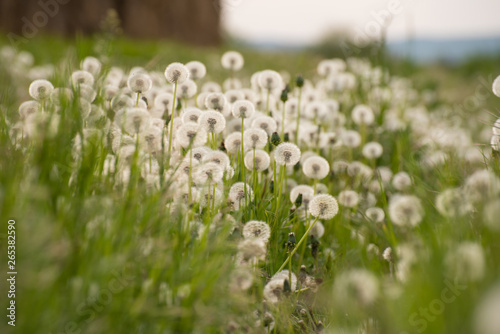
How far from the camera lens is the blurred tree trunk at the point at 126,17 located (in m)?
10.6

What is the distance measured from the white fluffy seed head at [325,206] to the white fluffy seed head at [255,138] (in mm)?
391

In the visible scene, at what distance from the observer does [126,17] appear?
12.7 m

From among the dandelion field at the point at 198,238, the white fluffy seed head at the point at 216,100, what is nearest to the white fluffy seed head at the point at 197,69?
the dandelion field at the point at 198,238

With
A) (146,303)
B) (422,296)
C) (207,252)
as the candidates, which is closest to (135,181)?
(207,252)

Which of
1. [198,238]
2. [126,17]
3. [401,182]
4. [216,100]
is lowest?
[198,238]

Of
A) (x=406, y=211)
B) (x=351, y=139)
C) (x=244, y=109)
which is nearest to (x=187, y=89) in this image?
(x=244, y=109)

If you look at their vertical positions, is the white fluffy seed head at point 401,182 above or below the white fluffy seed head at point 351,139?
below

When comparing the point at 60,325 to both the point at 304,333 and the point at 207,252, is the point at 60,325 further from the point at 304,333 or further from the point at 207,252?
the point at 304,333

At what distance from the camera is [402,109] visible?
15.9ft

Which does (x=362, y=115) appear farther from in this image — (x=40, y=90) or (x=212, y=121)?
(x=40, y=90)

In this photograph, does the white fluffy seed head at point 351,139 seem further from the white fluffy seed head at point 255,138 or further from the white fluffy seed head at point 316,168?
the white fluffy seed head at point 255,138

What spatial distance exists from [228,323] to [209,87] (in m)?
2.01

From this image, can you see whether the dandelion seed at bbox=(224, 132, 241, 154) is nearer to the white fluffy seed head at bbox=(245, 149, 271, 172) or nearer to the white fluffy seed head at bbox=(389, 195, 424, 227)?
the white fluffy seed head at bbox=(245, 149, 271, 172)

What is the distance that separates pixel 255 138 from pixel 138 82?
1.95 feet
